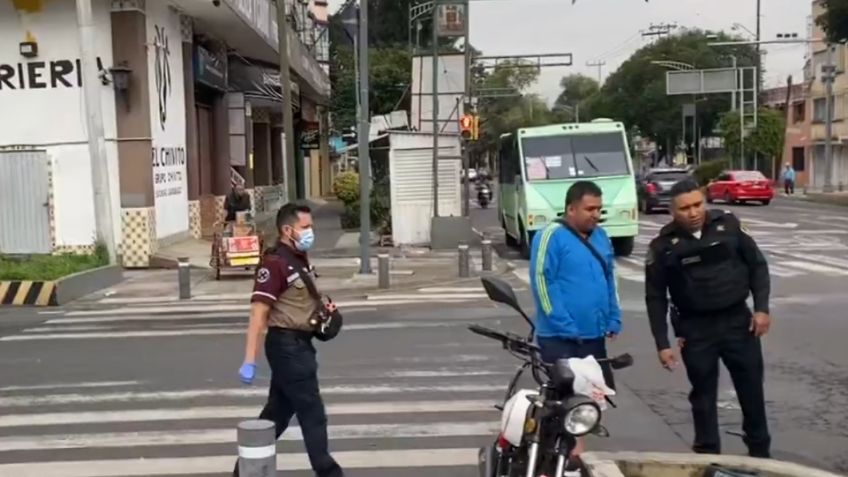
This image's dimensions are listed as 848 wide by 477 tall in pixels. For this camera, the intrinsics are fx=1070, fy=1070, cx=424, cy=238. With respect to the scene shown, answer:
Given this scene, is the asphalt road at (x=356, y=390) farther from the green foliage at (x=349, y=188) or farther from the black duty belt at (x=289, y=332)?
the green foliage at (x=349, y=188)

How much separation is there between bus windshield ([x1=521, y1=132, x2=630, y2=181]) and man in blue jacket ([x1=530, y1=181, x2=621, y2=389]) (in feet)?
54.1

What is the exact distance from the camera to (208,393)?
946 cm

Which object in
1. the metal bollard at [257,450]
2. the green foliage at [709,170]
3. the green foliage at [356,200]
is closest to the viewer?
the metal bollard at [257,450]

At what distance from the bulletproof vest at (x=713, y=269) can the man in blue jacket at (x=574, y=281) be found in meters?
0.47

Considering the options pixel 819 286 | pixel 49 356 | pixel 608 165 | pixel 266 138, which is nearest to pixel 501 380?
pixel 49 356

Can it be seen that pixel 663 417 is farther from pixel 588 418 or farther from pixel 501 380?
pixel 588 418

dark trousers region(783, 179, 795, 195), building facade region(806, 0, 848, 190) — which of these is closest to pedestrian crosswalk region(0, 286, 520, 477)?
dark trousers region(783, 179, 795, 195)

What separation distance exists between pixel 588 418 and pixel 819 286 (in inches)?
532

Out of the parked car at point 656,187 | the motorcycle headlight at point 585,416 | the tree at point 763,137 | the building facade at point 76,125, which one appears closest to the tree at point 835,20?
the parked car at point 656,187

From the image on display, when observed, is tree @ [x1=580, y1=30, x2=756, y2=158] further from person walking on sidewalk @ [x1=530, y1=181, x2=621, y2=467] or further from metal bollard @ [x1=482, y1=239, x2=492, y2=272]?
person walking on sidewalk @ [x1=530, y1=181, x2=621, y2=467]

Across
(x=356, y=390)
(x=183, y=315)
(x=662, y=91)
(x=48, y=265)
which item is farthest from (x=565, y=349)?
(x=662, y=91)

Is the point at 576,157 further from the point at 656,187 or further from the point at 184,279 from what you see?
the point at 656,187

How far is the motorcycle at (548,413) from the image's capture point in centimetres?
413

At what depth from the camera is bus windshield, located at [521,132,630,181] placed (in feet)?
73.9
